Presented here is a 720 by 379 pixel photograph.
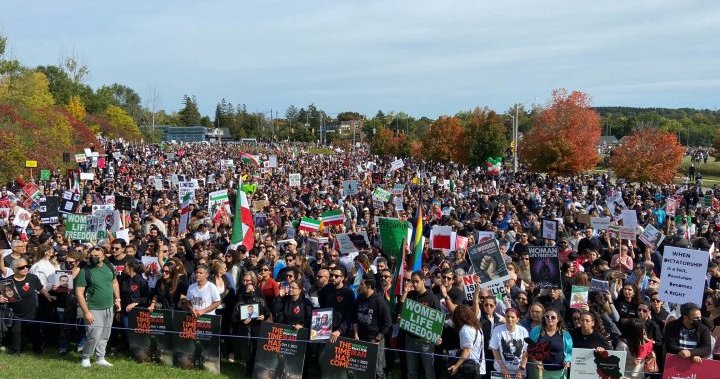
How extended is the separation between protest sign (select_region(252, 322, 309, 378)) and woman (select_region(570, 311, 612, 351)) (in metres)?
3.44

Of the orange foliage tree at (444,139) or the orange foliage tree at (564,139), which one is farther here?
the orange foliage tree at (444,139)

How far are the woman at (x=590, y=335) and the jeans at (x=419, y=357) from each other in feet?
6.10

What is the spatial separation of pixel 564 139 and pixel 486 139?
40.8 feet

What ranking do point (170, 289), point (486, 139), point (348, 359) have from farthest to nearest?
point (486, 139) < point (170, 289) < point (348, 359)

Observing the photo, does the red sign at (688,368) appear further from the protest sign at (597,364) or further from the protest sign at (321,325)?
the protest sign at (321,325)

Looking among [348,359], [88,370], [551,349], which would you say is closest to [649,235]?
[551,349]

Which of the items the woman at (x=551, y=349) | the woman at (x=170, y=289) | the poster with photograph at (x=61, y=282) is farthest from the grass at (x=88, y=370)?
the woman at (x=551, y=349)

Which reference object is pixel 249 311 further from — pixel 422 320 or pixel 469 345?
pixel 469 345

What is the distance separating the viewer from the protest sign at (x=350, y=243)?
15422 mm

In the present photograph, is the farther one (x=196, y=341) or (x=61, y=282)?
(x=61, y=282)

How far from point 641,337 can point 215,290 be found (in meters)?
5.44

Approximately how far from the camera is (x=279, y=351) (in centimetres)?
984

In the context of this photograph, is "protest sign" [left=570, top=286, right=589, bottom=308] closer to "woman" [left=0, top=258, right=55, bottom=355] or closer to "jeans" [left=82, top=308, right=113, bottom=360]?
"jeans" [left=82, top=308, right=113, bottom=360]

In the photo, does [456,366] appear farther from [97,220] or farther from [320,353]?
[97,220]
